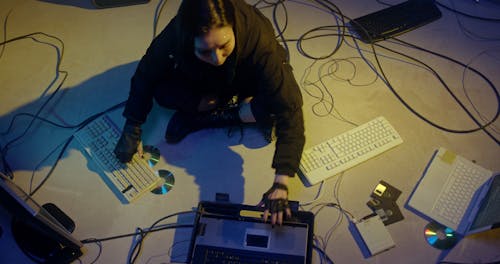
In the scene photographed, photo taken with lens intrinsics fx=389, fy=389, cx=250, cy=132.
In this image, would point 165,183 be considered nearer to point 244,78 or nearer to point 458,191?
point 244,78

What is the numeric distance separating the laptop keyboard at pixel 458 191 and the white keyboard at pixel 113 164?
105cm

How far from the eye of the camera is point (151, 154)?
5.07ft

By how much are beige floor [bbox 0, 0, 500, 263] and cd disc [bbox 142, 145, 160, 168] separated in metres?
0.02

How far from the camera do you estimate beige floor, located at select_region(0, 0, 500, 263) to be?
139 centimetres

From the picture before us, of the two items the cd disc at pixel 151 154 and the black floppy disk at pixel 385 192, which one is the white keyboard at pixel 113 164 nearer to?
the cd disc at pixel 151 154

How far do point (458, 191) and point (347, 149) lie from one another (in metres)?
0.42

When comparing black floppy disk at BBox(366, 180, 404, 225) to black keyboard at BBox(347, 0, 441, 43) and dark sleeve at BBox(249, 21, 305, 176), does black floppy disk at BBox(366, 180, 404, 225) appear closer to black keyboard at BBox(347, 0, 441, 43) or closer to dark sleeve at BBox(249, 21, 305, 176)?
dark sleeve at BBox(249, 21, 305, 176)

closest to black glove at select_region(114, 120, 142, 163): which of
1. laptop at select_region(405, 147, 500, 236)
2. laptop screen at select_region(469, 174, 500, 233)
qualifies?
laptop at select_region(405, 147, 500, 236)

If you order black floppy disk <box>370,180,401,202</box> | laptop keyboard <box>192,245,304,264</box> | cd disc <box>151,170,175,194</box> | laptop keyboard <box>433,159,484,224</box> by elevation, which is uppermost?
laptop keyboard <box>433,159,484,224</box>

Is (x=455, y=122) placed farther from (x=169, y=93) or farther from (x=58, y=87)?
(x=58, y=87)

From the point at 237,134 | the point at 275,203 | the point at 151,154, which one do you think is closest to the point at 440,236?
the point at 275,203

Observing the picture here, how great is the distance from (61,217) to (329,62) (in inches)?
49.4

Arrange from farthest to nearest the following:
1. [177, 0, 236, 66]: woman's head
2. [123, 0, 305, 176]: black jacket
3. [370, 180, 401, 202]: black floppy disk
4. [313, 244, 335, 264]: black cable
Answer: [370, 180, 401, 202]: black floppy disk, [313, 244, 335, 264]: black cable, [123, 0, 305, 176]: black jacket, [177, 0, 236, 66]: woman's head

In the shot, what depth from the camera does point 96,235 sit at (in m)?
1.40
